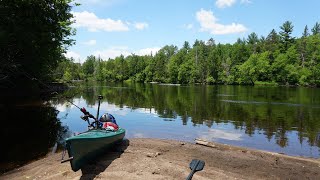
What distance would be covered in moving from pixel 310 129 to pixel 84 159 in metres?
19.2

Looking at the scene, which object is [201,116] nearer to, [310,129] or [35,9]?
[310,129]

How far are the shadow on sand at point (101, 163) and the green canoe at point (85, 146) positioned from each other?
28 centimetres

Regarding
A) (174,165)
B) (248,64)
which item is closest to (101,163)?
(174,165)

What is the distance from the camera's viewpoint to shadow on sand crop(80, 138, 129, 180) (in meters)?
11.3

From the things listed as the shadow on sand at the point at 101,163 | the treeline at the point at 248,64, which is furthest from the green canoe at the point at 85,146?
the treeline at the point at 248,64

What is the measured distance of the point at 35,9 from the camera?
2875 cm

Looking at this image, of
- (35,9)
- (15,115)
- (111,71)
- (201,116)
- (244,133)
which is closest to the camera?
(244,133)

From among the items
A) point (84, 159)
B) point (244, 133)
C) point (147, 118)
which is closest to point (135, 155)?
point (84, 159)

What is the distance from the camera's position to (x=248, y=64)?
12000cm

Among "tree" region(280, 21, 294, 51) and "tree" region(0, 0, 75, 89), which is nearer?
"tree" region(0, 0, 75, 89)

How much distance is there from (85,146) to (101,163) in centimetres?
161

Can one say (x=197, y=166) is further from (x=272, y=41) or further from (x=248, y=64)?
(x=272, y=41)

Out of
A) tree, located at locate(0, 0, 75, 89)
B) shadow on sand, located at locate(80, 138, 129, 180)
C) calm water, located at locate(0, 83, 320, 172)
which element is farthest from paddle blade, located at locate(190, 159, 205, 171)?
tree, located at locate(0, 0, 75, 89)

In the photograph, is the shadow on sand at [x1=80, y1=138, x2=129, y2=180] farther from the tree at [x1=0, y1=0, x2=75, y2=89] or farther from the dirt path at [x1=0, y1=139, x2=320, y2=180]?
the tree at [x1=0, y1=0, x2=75, y2=89]
